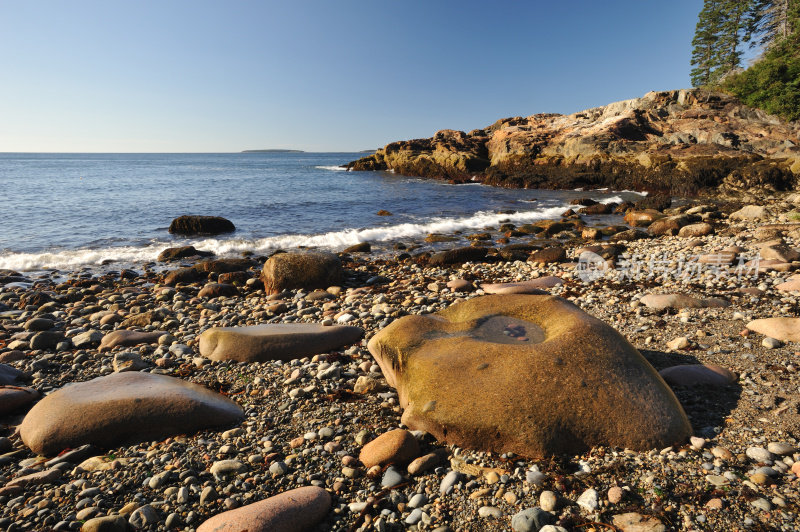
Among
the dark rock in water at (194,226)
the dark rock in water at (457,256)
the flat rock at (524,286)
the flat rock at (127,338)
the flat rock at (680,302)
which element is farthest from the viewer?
the dark rock in water at (194,226)

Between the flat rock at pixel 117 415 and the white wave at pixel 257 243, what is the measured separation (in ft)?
32.3

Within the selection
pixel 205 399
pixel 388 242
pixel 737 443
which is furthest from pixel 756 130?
pixel 205 399

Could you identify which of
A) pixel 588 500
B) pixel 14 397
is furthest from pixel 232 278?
pixel 588 500

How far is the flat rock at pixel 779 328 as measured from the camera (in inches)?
189

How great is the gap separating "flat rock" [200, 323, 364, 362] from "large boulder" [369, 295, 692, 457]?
1387mm

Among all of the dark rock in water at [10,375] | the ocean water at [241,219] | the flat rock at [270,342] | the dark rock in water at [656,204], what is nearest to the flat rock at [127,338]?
the dark rock in water at [10,375]

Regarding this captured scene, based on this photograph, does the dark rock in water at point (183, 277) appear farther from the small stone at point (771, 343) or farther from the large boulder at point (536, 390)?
the small stone at point (771, 343)

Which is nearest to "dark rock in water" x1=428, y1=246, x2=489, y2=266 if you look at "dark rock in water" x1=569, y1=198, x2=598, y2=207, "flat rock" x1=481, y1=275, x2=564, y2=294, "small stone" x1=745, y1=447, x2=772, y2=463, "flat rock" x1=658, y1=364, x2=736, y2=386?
"flat rock" x1=481, y1=275, x2=564, y2=294

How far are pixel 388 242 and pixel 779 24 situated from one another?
58.7 meters

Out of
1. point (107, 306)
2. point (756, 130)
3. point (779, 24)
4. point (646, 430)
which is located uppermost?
point (779, 24)

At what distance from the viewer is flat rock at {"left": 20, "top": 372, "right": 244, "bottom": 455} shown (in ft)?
11.6

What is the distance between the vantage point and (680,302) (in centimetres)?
619

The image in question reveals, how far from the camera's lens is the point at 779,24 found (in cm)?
4462

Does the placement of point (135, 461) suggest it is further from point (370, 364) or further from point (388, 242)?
point (388, 242)
